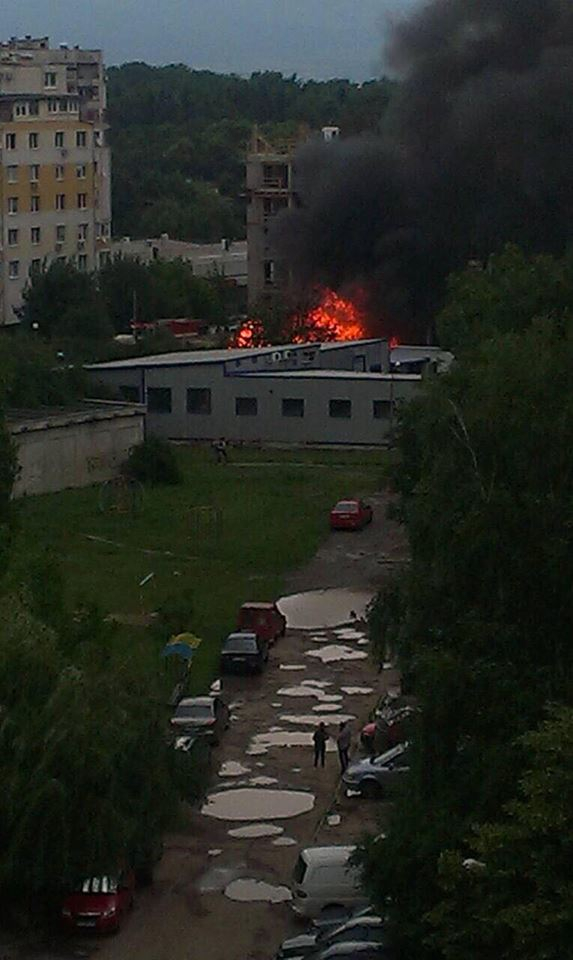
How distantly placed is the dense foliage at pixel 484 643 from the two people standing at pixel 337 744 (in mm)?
2099

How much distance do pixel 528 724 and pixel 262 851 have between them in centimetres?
257

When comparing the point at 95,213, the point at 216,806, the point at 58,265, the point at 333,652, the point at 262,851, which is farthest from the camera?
the point at 95,213

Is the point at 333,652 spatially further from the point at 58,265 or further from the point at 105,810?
the point at 58,265

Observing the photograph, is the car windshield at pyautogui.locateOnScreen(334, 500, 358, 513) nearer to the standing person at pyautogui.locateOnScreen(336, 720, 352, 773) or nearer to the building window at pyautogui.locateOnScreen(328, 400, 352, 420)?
the building window at pyautogui.locateOnScreen(328, 400, 352, 420)

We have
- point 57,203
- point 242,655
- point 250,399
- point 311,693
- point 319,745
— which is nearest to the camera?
point 319,745

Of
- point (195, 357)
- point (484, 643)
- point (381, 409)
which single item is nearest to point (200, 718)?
point (484, 643)

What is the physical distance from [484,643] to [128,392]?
16909mm

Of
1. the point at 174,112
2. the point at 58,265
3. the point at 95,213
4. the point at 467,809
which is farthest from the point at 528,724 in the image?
the point at 174,112

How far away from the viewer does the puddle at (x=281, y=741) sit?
11.6 meters

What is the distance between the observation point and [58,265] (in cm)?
3209

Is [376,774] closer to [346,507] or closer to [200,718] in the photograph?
[200,718]

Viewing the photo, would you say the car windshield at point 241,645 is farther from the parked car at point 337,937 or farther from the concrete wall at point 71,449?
the concrete wall at point 71,449

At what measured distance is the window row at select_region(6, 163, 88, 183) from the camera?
34.6 m

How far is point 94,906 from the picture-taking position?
8.52m
